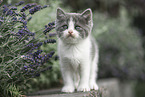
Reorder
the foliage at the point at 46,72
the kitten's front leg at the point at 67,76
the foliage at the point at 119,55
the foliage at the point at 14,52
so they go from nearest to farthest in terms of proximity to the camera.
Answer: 1. the foliage at the point at 14,52
2. the kitten's front leg at the point at 67,76
3. the foliage at the point at 46,72
4. the foliage at the point at 119,55

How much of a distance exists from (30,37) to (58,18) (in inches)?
17.4

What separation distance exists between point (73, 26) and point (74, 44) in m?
0.25

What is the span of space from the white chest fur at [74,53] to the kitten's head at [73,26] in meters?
0.10

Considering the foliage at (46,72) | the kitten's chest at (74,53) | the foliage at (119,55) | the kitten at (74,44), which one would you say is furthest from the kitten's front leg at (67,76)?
the foliage at (119,55)

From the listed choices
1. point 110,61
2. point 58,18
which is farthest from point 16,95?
point 110,61

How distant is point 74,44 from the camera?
261 cm

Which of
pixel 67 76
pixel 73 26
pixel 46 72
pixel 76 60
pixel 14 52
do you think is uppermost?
pixel 73 26

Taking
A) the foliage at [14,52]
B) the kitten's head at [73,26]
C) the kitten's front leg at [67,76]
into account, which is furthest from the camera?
the kitten's front leg at [67,76]

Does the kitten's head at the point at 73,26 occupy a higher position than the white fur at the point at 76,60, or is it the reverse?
the kitten's head at the point at 73,26

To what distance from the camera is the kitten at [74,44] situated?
8.21 ft

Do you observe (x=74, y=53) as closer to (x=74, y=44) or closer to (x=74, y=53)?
(x=74, y=53)

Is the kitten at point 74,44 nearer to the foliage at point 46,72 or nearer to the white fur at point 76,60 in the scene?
the white fur at point 76,60

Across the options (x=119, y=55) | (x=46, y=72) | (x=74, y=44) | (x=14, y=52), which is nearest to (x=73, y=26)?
(x=74, y=44)

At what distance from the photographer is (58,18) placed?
2.60 m
